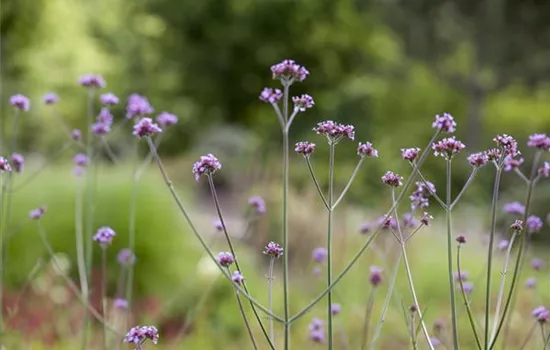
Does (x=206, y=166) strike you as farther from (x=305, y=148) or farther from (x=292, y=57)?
(x=292, y=57)

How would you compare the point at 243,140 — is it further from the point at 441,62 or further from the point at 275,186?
the point at 275,186

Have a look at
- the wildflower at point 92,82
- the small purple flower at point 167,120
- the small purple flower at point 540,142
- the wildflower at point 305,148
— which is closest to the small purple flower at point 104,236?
the small purple flower at point 167,120

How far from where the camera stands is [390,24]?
72.3 ft

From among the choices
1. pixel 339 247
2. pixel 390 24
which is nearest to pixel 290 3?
pixel 390 24

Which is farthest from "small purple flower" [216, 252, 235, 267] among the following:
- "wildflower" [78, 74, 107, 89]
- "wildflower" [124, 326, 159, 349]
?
"wildflower" [78, 74, 107, 89]

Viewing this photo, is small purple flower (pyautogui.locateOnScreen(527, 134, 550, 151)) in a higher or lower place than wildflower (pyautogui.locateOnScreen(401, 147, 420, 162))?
lower

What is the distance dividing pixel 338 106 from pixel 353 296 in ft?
42.4

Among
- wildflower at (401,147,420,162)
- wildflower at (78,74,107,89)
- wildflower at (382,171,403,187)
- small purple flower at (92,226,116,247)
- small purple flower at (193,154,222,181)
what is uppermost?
wildflower at (78,74,107,89)

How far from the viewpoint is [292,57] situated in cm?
2167

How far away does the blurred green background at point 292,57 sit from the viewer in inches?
615

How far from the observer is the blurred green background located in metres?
15.6

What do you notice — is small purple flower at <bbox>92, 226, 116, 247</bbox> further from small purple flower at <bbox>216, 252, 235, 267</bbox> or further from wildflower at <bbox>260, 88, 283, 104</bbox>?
wildflower at <bbox>260, 88, 283, 104</bbox>

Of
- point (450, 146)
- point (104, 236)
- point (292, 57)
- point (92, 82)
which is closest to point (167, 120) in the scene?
point (92, 82)

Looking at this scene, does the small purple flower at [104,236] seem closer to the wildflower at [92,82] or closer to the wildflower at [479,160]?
the wildflower at [92,82]
